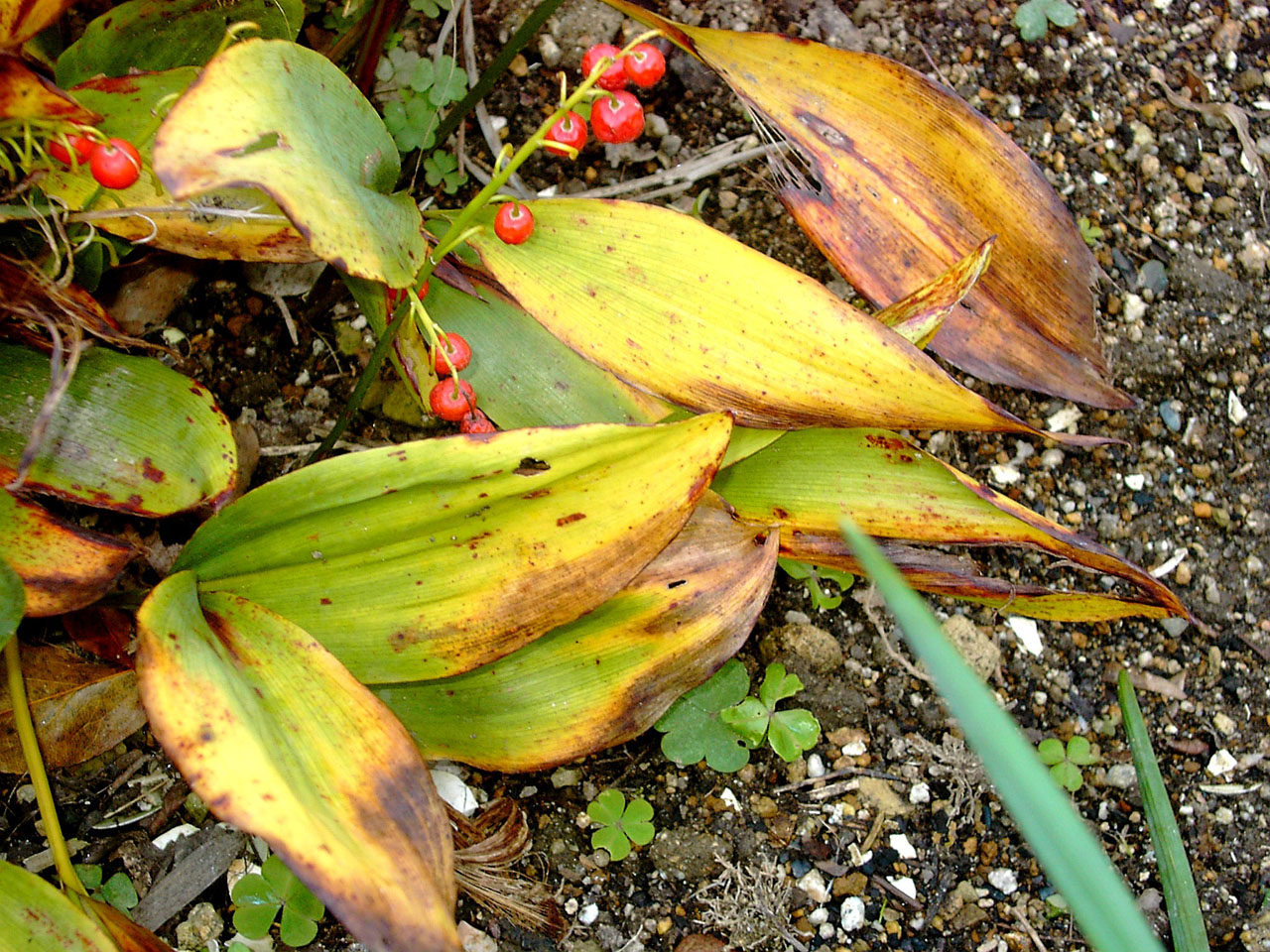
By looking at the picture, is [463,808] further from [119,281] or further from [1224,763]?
[1224,763]

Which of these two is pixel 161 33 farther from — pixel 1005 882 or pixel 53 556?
pixel 1005 882

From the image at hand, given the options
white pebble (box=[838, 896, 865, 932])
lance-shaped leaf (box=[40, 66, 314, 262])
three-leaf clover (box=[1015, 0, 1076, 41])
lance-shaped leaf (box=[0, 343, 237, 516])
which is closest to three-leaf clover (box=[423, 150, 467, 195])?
lance-shaped leaf (box=[40, 66, 314, 262])

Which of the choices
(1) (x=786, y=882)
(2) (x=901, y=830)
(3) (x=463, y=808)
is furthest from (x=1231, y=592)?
(3) (x=463, y=808)

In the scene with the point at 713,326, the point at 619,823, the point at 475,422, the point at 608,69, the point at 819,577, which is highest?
the point at 608,69

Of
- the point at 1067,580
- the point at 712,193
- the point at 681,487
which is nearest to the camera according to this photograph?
the point at 681,487

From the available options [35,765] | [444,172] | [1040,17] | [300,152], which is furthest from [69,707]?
[1040,17]
